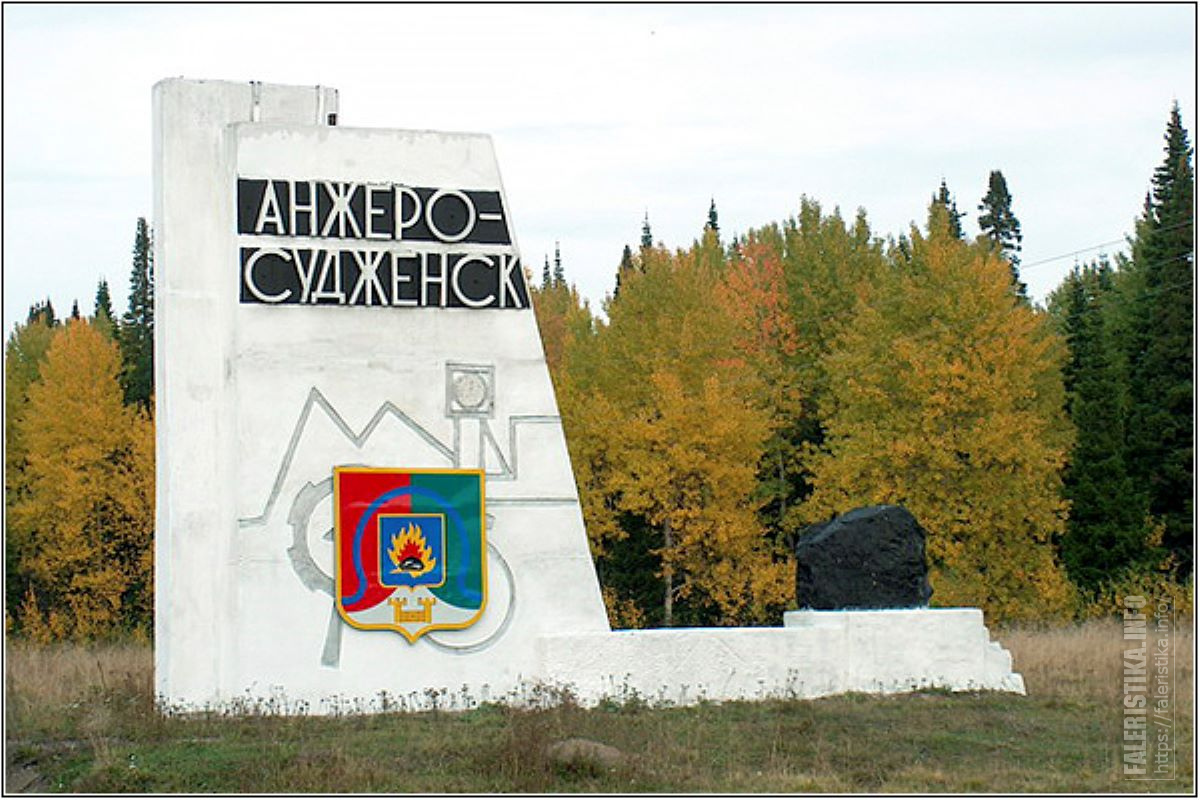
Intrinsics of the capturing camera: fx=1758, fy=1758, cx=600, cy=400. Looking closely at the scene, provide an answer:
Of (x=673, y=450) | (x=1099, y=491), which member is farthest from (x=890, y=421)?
(x=1099, y=491)

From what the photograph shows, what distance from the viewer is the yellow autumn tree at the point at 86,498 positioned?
141ft

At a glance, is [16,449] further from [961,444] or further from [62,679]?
[62,679]

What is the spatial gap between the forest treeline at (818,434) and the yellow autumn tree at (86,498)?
0.26ft

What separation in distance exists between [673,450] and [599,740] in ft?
74.4

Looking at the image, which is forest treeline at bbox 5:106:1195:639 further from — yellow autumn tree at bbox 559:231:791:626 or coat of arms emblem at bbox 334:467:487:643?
coat of arms emblem at bbox 334:467:487:643

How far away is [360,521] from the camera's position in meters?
16.9

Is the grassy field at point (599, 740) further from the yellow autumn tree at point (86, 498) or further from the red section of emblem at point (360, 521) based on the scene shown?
the yellow autumn tree at point (86, 498)

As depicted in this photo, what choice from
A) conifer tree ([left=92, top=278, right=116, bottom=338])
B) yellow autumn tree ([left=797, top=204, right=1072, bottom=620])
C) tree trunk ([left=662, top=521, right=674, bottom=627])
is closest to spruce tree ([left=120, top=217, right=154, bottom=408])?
conifer tree ([left=92, top=278, right=116, bottom=338])

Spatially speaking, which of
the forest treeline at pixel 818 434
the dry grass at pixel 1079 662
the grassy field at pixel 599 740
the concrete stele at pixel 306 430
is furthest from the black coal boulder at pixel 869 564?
the forest treeline at pixel 818 434

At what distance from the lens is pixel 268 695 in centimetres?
1658

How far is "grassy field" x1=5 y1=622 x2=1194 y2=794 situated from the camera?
12906 mm

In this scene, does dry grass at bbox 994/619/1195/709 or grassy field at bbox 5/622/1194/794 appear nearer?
grassy field at bbox 5/622/1194/794

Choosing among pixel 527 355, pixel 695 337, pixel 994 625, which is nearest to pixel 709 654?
pixel 527 355

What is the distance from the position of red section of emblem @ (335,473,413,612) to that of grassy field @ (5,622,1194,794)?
1.22 m
